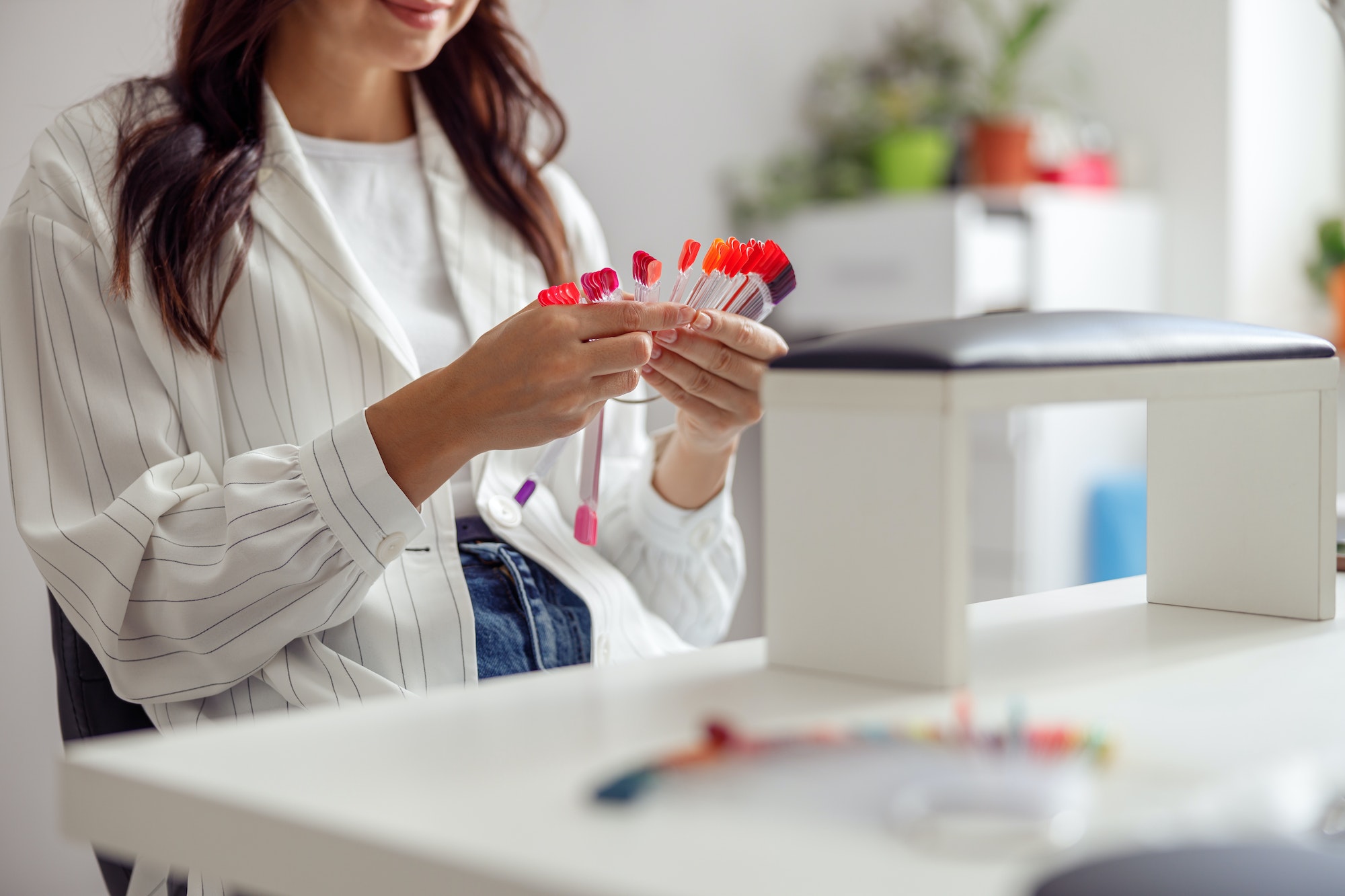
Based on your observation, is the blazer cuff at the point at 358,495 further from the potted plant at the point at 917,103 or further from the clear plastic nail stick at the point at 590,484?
the potted plant at the point at 917,103

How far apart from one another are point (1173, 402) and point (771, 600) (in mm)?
292

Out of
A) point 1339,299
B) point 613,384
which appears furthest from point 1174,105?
point 613,384

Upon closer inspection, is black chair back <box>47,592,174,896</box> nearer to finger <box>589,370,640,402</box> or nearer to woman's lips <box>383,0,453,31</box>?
finger <box>589,370,640,402</box>

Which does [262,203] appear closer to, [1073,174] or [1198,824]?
[1198,824]

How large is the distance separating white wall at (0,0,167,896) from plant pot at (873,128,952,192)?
1592 mm

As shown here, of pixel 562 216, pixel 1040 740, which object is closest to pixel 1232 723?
pixel 1040 740

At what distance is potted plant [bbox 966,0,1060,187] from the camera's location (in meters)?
2.60

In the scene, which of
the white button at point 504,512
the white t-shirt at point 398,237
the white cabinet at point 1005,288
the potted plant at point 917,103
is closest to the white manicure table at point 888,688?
the white button at point 504,512

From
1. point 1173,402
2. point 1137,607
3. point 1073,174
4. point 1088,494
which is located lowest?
point 1088,494

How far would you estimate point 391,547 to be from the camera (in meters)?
0.83

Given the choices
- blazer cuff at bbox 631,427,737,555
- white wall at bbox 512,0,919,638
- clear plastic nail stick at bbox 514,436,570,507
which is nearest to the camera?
clear plastic nail stick at bbox 514,436,570,507

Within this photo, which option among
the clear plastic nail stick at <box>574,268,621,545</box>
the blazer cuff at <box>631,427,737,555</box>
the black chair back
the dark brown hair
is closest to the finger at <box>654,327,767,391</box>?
the clear plastic nail stick at <box>574,268,621,545</box>

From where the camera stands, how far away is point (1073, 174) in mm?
2641

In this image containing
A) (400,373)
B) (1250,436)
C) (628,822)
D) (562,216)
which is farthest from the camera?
(562,216)
